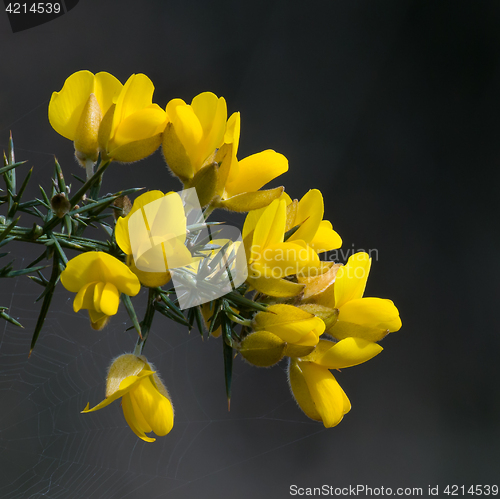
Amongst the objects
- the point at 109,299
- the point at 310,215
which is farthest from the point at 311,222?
the point at 109,299

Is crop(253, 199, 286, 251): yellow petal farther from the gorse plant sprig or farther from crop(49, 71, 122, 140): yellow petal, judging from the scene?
crop(49, 71, 122, 140): yellow petal

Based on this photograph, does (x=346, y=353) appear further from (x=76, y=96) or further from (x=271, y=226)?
(x=76, y=96)

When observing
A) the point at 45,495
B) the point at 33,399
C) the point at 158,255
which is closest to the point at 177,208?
the point at 158,255

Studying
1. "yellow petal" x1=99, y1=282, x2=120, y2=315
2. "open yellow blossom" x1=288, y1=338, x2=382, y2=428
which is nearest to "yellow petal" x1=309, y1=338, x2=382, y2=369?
"open yellow blossom" x1=288, y1=338, x2=382, y2=428

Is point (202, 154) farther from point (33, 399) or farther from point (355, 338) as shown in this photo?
point (33, 399)

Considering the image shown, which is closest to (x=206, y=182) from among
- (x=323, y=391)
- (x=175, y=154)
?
(x=175, y=154)

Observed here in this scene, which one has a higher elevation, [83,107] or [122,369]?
[83,107]
